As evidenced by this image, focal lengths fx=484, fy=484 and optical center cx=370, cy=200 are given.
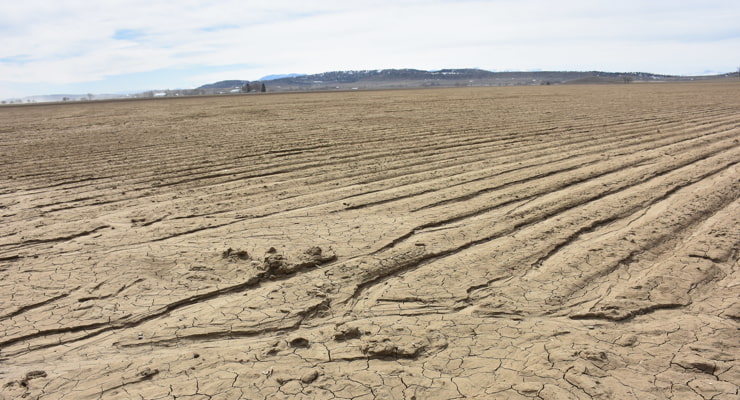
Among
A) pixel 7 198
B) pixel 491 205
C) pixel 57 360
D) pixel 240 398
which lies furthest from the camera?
pixel 7 198

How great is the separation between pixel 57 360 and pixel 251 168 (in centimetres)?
474

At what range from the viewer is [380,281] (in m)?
3.49

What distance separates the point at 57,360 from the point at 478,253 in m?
2.90

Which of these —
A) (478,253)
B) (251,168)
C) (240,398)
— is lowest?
(240,398)

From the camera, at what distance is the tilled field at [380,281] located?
99.0 inches

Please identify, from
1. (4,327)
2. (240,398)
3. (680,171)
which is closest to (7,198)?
(4,327)

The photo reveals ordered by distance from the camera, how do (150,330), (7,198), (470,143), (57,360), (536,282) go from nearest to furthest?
(57,360) < (150,330) < (536,282) < (7,198) < (470,143)

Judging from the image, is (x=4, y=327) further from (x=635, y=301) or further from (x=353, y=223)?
(x=635, y=301)

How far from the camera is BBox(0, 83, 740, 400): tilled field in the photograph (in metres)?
2.52

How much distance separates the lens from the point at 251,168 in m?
7.25

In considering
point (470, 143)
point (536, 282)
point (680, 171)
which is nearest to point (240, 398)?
point (536, 282)

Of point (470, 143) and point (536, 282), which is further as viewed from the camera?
point (470, 143)

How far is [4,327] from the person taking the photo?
305cm

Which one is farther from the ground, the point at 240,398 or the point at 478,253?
the point at 478,253
